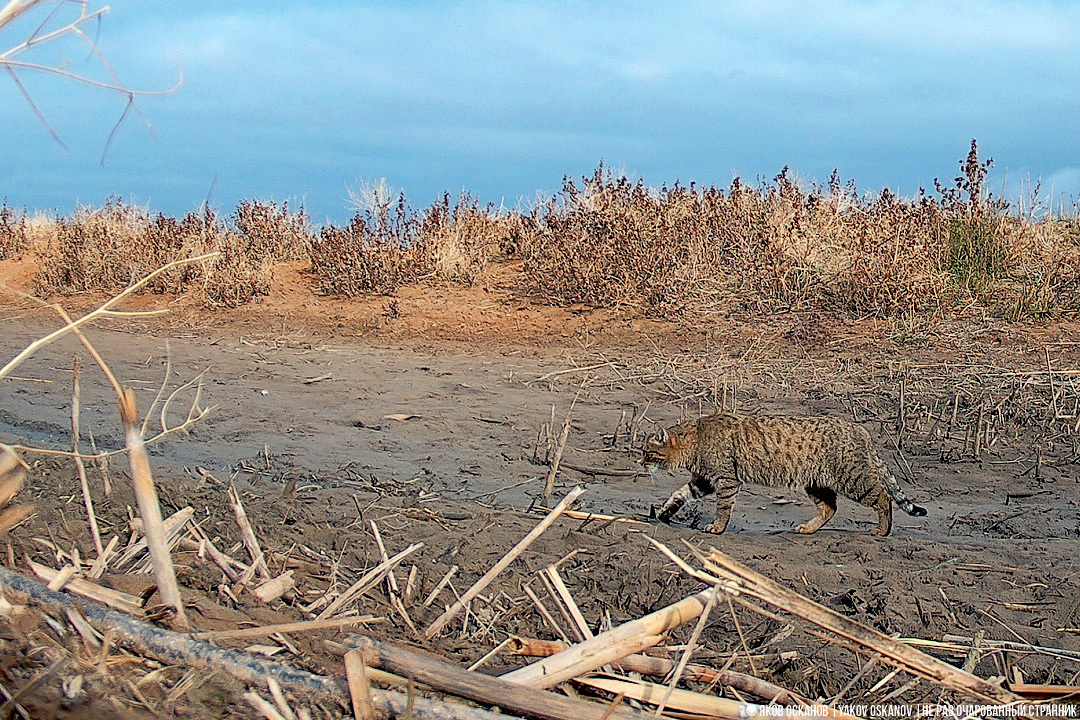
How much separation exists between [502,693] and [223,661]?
77 centimetres

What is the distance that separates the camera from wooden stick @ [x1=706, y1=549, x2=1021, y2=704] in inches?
113

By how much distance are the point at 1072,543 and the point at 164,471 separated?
18.5 ft

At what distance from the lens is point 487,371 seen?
1141 cm

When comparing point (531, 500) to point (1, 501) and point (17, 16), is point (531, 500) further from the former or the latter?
point (17, 16)

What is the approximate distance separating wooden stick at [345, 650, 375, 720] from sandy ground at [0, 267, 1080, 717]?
35 cm

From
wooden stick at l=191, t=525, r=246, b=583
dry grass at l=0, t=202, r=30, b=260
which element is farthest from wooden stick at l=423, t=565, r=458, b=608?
dry grass at l=0, t=202, r=30, b=260

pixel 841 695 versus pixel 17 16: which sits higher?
pixel 17 16

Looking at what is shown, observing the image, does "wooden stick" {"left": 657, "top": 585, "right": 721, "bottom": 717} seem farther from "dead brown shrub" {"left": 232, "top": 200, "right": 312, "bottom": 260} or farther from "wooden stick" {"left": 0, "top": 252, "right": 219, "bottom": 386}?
"dead brown shrub" {"left": 232, "top": 200, "right": 312, "bottom": 260}

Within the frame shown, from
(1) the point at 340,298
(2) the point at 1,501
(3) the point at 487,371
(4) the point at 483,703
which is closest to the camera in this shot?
(4) the point at 483,703

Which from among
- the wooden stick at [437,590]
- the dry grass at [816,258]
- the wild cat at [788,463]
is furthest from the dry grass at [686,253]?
the wooden stick at [437,590]

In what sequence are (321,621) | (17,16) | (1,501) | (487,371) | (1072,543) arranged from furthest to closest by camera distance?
(487,371) → (1072,543) → (1,501) → (321,621) → (17,16)

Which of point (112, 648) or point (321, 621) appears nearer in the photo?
point (112, 648)

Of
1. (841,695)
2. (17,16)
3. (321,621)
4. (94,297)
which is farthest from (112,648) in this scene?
(94,297)

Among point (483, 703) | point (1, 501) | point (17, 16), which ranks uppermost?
point (17, 16)
